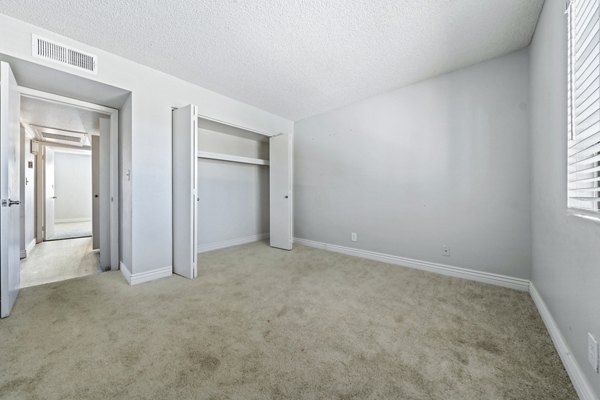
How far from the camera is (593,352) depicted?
991 mm

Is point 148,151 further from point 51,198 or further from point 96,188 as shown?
point 51,198

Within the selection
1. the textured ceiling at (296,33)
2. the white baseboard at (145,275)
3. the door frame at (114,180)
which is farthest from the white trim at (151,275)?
the textured ceiling at (296,33)

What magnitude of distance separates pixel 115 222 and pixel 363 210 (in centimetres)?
340

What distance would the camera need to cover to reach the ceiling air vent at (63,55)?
74.0 inches

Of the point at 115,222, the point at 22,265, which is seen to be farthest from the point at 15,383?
the point at 22,265

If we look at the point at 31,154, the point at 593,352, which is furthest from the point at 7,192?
the point at 593,352

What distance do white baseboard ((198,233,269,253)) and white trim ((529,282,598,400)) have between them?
3829mm

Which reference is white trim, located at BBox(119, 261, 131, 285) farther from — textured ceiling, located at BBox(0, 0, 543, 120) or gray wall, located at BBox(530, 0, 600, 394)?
gray wall, located at BBox(530, 0, 600, 394)

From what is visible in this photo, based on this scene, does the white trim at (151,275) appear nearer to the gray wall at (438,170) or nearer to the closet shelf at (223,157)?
the closet shelf at (223,157)

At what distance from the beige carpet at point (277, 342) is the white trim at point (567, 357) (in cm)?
4

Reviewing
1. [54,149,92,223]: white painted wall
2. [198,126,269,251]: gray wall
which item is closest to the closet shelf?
[198,126,269,251]: gray wall

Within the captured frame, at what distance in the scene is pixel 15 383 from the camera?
1.16 metres

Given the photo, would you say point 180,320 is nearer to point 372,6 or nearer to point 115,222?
point 115,222

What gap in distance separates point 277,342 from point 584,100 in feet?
7.06
